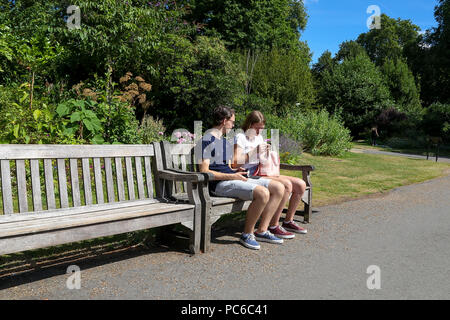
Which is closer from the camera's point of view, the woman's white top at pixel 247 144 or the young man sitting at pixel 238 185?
the young man sitting at pixel 238 185

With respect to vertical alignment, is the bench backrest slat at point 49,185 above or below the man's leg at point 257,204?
above

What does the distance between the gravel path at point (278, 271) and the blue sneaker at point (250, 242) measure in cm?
6

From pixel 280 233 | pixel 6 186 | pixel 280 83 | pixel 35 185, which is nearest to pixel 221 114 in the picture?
pixel 280 233

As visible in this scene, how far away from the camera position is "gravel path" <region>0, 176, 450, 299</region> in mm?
3125

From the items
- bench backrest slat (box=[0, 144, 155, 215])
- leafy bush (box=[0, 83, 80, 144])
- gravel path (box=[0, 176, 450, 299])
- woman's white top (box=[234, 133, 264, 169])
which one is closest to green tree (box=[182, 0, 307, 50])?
leafy bush (box=[0, 83, 80, 144])

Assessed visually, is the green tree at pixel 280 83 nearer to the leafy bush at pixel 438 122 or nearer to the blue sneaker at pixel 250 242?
the leafy bush at pixel 438 122

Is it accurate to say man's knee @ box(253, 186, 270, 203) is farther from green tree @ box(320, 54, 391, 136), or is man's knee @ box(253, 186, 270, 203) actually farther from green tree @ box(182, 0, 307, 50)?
green tree @ box(320, 54, 391, 136)

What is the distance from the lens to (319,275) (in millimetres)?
3541

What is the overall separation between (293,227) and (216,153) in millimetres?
1387

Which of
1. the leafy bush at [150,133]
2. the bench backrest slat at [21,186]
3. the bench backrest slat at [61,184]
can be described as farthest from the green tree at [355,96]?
the bench backrest slat at [21,186]

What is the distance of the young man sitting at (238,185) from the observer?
169 inches

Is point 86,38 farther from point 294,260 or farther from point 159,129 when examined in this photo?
point 294,260
